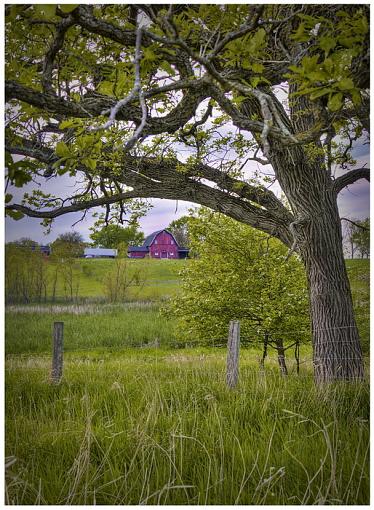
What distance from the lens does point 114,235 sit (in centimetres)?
698

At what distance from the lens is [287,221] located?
16.2 ft

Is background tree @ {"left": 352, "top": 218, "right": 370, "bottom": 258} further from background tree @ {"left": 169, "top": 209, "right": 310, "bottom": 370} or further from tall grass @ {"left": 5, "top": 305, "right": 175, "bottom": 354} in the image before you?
tall grass @ {"left": 5, "top": 305, "right": 175, "bottom": 354}

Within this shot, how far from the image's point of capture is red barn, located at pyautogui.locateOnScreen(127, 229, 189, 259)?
28.7 feet

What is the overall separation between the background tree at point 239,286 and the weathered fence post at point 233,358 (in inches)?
108

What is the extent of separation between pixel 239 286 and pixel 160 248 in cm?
199

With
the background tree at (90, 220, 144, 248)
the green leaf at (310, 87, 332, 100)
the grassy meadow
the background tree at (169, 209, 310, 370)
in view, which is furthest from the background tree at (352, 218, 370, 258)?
the green leaf at (310, 87, 332, 100)

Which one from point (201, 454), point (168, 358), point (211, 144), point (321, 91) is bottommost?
point (168, 358)

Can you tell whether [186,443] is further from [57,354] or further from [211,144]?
[211,144]

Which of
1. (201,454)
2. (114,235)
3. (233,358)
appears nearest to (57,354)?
(233,358)

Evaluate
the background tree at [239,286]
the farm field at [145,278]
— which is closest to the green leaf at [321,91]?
the background tree at [239,286]

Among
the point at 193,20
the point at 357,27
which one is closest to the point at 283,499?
the point at 357,27

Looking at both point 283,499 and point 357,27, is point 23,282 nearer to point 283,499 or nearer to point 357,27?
point 283,499

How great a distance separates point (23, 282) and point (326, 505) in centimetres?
388

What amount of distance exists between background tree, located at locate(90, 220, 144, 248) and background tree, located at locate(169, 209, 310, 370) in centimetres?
107
